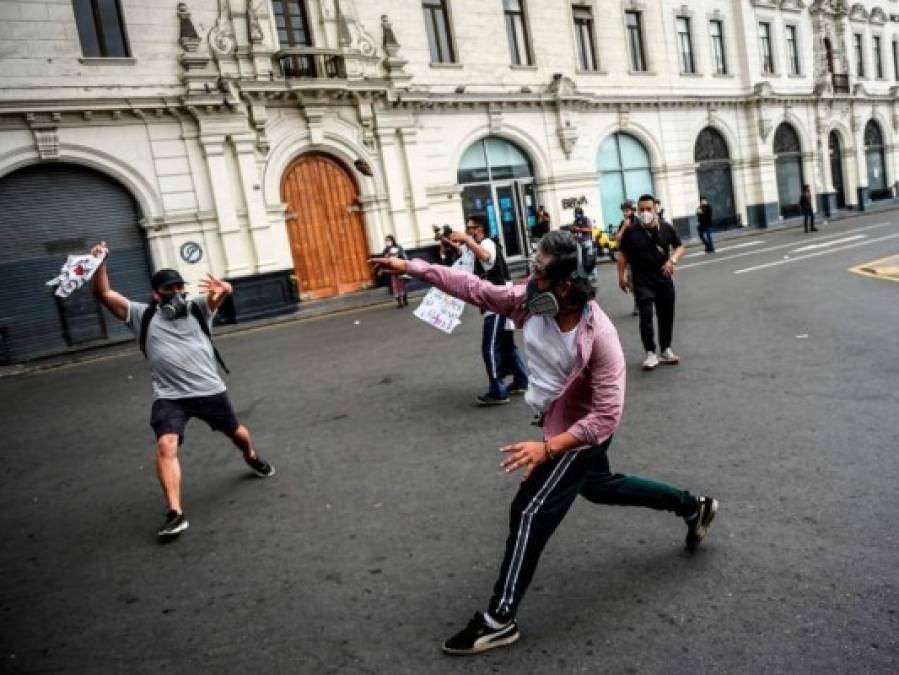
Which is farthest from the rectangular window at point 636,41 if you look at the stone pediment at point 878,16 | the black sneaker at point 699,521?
the black sneaker at point 699,521

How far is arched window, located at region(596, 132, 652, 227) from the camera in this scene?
24.2 m

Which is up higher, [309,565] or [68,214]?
[68,214]

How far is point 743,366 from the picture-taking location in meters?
6.57

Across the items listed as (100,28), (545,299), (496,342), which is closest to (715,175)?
(100,28)

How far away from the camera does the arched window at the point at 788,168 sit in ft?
99.5

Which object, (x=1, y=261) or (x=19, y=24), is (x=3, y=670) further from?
(x=19, y=24)

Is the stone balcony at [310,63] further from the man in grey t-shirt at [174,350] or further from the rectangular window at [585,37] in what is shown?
the man in grey t-shirt at [174,350]

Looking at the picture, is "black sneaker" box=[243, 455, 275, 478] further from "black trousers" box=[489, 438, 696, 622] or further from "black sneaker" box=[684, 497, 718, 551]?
"black sneaker" box=[684, 497, 718, 551]

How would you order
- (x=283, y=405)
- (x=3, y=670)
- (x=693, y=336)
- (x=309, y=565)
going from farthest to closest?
(x=693, y=336) < (x=283, y=405) < (x=309, y=565) < (x=3, y=670)

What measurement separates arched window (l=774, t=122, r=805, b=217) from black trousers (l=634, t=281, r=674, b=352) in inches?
1079

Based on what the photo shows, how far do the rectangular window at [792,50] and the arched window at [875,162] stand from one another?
776 centimetres

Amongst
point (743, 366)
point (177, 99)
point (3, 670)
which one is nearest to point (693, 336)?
point (743, 366)

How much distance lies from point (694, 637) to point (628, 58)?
84.3ft

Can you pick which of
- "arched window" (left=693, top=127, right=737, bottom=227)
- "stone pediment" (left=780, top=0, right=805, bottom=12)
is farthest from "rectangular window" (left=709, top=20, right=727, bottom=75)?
"stone pediment" (left=780, top=0, right=805, bottom=12)
